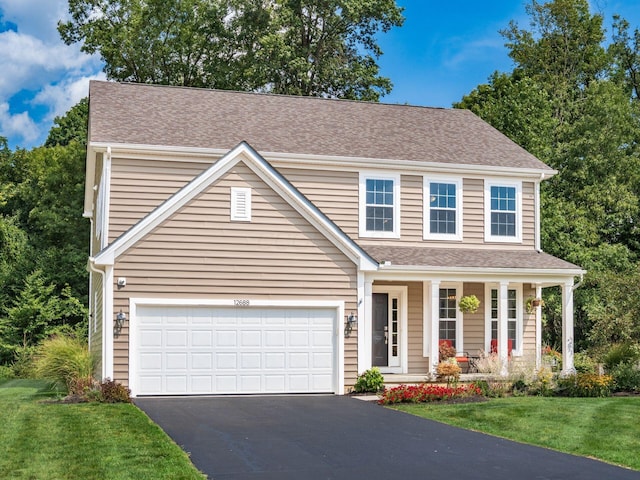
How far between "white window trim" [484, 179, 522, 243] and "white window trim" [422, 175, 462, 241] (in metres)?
0.79

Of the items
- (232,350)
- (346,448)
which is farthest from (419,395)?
(346,448)

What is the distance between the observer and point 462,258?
2302cm

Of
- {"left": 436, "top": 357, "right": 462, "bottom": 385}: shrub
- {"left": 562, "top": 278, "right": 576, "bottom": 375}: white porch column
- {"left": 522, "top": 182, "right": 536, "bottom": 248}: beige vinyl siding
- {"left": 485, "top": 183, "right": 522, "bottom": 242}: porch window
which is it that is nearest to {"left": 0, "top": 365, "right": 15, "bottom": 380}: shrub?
{"left": 436, "top": 357, "right": 462, "bottom": 385}: shrub

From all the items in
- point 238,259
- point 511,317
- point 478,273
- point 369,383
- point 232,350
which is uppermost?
point 238,259

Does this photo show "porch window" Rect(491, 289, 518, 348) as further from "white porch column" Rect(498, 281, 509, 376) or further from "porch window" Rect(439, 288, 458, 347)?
"white porch column" Rect(498, 281, 509, 376)

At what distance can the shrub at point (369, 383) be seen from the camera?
19.9 m

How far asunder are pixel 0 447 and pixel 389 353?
13.6 metres

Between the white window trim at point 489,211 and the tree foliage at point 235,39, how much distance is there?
1503cm

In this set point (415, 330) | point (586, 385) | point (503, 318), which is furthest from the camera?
point (415, 330)

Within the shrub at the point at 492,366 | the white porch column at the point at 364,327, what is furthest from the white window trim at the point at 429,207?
the shrub at the point at 492,366

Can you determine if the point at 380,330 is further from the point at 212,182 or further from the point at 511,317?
the point at 212,182

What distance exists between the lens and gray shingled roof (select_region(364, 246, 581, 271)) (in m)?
22.1

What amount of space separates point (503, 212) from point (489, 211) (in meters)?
0.45

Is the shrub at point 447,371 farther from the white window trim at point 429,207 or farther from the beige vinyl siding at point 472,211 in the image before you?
the beige vinyl siding at point 472,211
